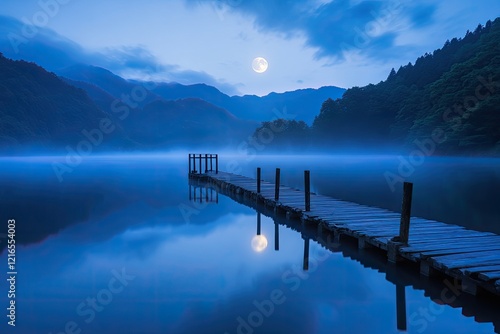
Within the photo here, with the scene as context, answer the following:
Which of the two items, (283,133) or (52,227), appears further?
(283,133)

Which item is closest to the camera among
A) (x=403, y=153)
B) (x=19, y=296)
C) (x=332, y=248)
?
(x=19, y=296)

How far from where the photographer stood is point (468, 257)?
7699mm

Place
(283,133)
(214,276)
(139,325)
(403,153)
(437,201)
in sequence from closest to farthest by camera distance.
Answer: (139,325) < (214,276) < (437,201) < (403,153) < (283,133)

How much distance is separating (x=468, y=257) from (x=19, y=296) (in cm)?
995

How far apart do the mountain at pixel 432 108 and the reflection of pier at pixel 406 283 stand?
176 ft

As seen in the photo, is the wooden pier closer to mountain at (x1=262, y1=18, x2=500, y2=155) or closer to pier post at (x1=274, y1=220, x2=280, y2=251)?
pier post at (x1=274, y1=220, x2=280, y2=251)

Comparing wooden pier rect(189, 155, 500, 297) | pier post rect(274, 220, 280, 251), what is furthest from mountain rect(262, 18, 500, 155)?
wooden pier rect(189, 155, 500, 297)

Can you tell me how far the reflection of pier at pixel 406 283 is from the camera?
6914 mm

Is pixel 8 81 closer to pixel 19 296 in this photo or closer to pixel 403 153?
pixel 403 153

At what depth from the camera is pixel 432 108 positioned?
69812mm

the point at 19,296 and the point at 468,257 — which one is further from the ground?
the point at 468,257

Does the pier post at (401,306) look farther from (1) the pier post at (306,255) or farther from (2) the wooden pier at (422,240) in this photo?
(1) the pier post at (306,255)

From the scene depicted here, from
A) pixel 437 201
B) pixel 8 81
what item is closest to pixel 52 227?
pixel 437 201

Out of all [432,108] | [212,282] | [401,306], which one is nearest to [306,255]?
[212,282]
